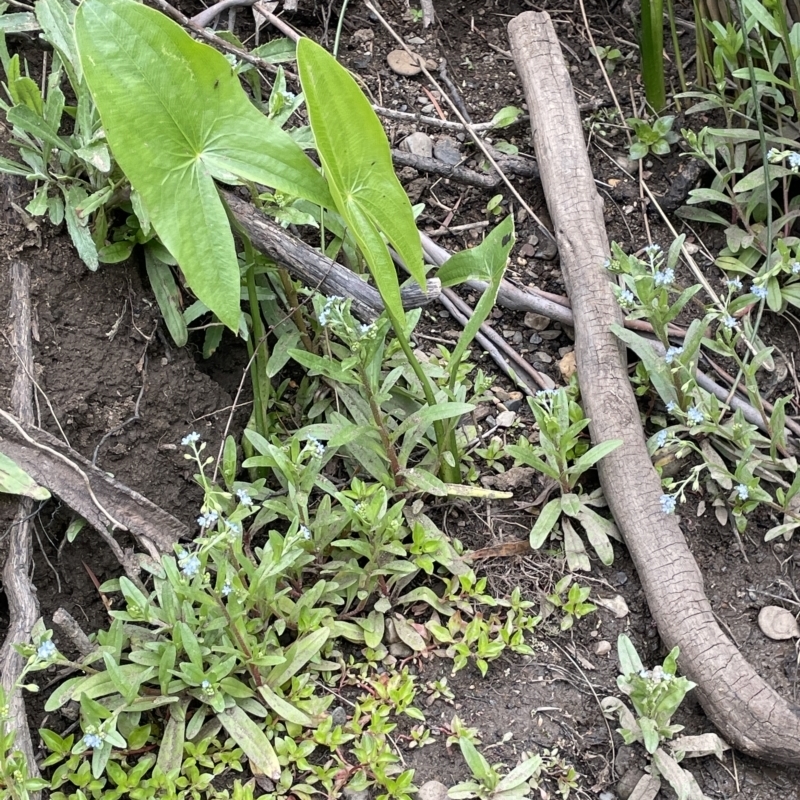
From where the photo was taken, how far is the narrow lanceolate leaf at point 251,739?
4.95 ft

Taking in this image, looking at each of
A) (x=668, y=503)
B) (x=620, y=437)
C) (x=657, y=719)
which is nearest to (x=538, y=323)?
(x=620, y=437)

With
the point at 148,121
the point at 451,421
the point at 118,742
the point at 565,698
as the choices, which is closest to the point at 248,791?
the point at 118,742

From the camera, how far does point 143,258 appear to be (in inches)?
77.0

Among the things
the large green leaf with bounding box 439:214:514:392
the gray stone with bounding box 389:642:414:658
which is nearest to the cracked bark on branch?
the large green leaf with bounding box 439:214:514:392

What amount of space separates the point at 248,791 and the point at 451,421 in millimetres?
800

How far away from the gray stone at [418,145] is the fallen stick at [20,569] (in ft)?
3.51

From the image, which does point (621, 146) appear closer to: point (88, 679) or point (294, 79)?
point (294, 79)

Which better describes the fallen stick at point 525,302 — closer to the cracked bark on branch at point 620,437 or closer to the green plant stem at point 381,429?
the cracked bark on branch at point 620,437

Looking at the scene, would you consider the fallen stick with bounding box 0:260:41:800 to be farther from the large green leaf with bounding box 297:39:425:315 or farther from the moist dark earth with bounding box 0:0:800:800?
the large green leaf with bounding box 297:39:425:315

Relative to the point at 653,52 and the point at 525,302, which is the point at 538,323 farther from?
the point at 653,52

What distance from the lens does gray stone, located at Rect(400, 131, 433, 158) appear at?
2357mm

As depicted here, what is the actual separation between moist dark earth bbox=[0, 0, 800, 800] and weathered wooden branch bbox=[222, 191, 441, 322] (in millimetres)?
306

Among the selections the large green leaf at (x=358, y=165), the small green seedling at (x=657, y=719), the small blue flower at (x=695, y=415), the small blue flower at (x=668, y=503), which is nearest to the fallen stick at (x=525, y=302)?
the small blue flower at (x=695, y=415)

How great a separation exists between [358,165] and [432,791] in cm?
111
